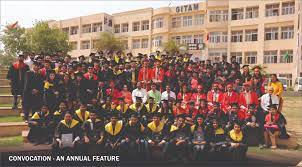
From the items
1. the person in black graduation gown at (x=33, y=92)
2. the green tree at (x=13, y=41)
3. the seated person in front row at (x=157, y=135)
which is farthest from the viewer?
the green tree at (x=13, y=41)

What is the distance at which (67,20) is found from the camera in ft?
206

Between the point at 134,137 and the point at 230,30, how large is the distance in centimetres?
3698

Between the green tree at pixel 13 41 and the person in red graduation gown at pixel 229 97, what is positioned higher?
the green tree at pixel 13 41

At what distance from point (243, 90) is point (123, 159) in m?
5.14

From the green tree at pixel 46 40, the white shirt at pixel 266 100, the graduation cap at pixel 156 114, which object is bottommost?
the graduation cap at pixel 156 114

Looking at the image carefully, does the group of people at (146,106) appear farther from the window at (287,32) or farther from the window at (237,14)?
the window at (237,14)

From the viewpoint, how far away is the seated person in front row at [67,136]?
27.9ft

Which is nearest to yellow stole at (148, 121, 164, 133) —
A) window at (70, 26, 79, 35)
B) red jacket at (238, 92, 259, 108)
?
red jacket at (238, 92, 259, 108)

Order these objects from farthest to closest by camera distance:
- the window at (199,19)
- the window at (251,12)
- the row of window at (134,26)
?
1. the row of window at (134,26)
2. the window at (199,19)
3. the window at (251,12)

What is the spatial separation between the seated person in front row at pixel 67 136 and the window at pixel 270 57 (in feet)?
118

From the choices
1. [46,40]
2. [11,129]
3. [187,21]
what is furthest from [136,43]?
[11,129]

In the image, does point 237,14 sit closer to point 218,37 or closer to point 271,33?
point 218,37

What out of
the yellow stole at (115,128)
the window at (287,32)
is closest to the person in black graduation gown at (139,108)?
the yellow stole at (115,128)

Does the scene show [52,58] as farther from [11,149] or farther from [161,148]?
[161,148]
